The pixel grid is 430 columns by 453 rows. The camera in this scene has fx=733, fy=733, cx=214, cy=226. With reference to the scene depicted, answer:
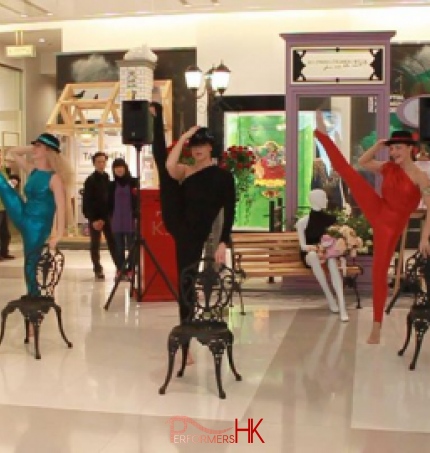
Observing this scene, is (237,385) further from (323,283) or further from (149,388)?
(323,283)

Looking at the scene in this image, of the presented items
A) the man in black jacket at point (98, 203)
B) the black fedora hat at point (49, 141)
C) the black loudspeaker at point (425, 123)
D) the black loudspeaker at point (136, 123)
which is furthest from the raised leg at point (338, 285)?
the man in black jacket at point (98, 203)

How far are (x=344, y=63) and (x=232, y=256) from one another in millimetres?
2645

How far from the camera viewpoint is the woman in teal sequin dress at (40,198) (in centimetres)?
566

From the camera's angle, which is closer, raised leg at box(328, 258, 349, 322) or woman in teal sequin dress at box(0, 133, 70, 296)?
woman in teal sequin dress at box(0, 133, 70, 296)

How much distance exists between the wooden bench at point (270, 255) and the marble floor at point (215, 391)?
0.75m

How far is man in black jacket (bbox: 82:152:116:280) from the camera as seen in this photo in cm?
937

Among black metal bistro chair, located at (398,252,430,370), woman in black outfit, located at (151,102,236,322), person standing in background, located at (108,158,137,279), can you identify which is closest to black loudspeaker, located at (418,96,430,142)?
black metal bistro chair, located at (398,252,430,370)

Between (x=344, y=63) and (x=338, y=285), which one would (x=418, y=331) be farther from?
(x=344, y=63)

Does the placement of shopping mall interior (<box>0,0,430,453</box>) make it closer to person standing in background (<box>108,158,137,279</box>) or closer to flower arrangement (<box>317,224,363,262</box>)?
flower arrangement (<box>317,224,363,262</box>)

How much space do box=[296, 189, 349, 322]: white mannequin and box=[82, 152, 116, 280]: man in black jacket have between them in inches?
118

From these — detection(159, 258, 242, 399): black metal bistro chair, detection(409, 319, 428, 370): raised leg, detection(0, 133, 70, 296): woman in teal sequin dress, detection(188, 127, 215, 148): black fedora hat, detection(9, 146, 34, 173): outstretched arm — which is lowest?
detection(409, 319, 428, 370): raised leg

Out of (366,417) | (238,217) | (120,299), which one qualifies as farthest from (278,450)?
(238,217)

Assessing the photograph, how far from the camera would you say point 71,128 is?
43.9 feet

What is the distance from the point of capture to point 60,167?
5.76m
